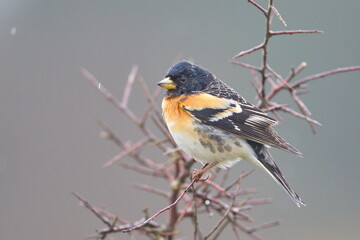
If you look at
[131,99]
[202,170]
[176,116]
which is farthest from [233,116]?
[131,99]

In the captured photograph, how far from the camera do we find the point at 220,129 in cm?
321

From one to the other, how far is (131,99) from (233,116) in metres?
8.10

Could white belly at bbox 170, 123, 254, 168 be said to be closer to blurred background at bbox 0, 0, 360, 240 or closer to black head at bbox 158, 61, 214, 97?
black head at bbox 158, 61, 214, 97

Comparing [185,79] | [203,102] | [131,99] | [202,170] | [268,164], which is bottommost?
[131,99]

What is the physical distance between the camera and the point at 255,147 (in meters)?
3.24

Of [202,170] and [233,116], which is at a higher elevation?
[233,116]

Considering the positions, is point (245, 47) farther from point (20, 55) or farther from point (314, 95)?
point (20, 55)

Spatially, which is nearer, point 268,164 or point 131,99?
point 268,164

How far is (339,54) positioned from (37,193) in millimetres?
5606

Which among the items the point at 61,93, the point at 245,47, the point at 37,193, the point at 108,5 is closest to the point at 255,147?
the point at 37,193

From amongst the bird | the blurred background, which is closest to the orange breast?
the bird

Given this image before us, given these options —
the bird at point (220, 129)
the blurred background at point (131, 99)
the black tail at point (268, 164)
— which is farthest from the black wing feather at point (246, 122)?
the blurred background at point (131, 99)

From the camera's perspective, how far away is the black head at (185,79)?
3.39 meters

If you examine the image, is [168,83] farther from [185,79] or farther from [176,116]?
[176,116]
